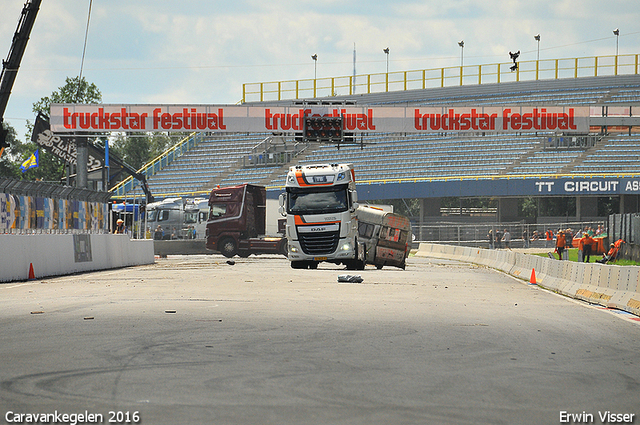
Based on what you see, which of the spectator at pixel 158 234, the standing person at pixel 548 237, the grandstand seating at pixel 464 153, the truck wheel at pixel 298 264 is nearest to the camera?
the truck wheel at pixel 298 264

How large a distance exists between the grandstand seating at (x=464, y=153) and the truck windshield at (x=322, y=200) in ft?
85.7

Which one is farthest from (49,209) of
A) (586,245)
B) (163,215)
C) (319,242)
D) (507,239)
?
(507,239)

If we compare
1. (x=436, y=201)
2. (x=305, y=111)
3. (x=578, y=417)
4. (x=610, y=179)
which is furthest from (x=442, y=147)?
(x=578, y=417)

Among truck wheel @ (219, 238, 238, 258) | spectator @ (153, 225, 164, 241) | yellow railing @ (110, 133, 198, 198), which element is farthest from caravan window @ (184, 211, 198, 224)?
yellow railing @ (110, 133, 198, 198)

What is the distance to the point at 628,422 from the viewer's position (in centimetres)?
515

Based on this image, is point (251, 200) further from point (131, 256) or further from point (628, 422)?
point (628, 422)

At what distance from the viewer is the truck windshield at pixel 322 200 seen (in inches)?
977

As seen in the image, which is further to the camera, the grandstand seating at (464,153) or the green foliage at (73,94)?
the green foliage at (73,94)

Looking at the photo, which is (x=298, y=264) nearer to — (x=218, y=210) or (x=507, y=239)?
(x=218, y=210)

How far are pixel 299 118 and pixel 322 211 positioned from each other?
13.6 m

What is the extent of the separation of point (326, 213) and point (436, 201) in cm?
3233

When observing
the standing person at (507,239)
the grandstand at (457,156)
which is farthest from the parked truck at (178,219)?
the standing person at (507,239)

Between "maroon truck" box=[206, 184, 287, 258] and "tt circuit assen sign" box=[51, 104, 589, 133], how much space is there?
3146 mm

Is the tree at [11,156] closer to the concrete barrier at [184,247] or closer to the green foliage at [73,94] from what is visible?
A: the green foliage at [73,94]
